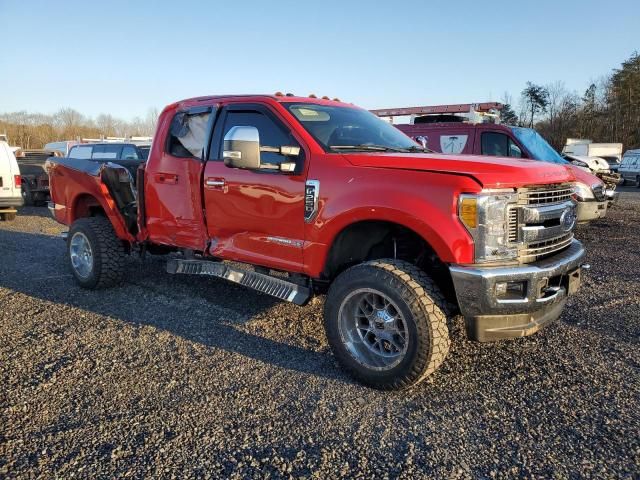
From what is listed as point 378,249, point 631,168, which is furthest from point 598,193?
point 631,168

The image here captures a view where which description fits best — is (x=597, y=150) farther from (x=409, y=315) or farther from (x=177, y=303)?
(x=409, y=315)

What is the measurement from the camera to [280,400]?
3305mm

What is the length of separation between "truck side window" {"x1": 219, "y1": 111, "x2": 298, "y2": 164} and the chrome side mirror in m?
0.27

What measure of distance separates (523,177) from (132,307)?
3.93m

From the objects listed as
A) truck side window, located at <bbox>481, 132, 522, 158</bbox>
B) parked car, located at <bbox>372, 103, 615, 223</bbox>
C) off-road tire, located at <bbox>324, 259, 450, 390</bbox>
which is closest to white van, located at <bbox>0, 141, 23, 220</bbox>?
parked car, located at <bbox>372, 103, 615, 223</bbox>

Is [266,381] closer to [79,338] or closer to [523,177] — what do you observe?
[79,338]

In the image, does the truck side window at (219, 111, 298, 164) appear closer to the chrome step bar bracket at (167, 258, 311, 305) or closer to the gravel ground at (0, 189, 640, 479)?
the chrome step bar bracket at (167, 258, 311, 305)

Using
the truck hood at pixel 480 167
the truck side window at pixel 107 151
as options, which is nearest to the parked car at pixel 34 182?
the truck side window at pixel 107 151

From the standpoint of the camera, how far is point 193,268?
197 inches

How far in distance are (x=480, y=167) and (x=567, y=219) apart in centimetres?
99

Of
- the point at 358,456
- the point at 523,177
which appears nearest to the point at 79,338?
the point at 358,456

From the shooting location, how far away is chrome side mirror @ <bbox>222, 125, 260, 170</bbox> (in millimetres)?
3857

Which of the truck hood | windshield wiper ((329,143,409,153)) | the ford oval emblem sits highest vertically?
windshield wiper ((329,143,409,153))

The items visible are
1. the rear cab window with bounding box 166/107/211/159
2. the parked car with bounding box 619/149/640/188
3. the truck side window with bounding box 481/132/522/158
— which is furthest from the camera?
the parked car with bounding box 619/149/640/188
